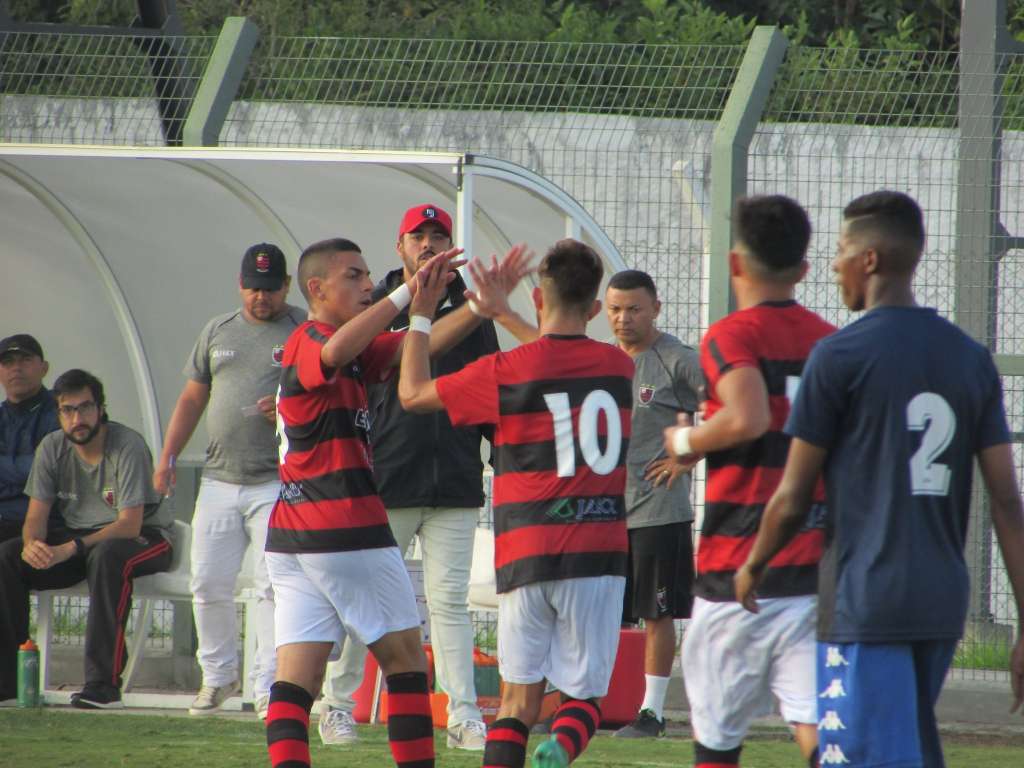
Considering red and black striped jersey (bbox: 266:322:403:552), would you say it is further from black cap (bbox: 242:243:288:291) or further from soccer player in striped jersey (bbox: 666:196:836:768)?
black cap (bbox: 242:243:288:291)

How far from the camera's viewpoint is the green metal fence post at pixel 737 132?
322 inches

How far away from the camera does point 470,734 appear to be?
6.74 metres

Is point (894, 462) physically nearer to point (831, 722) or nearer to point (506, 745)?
point (831, 722)

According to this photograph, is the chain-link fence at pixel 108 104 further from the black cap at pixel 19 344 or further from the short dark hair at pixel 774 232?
the short dark hair at pixel 774 232

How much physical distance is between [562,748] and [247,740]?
101 inches

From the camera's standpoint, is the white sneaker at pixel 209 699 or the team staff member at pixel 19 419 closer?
the white sneaker at pixel 209 699

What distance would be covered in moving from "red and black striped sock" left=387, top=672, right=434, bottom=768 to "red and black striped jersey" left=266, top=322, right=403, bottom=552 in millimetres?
458

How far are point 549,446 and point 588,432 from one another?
5.1 inches

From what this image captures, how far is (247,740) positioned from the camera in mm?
7059

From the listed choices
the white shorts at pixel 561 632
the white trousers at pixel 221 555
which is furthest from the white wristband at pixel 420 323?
the white trousers at pixel 221 555

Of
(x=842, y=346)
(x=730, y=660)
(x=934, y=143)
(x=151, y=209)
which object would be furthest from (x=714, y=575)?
(x=151, y=209)

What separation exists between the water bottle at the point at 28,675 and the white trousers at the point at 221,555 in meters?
0.85

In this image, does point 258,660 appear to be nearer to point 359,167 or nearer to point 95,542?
point 95,542

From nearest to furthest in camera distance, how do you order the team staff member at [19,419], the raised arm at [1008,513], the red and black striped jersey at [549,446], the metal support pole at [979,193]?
the raised arm at [1008,513] < the red and black striped jersey at [549,446] < the metal support pole at [979,193] < the team staff member at [19,419]
